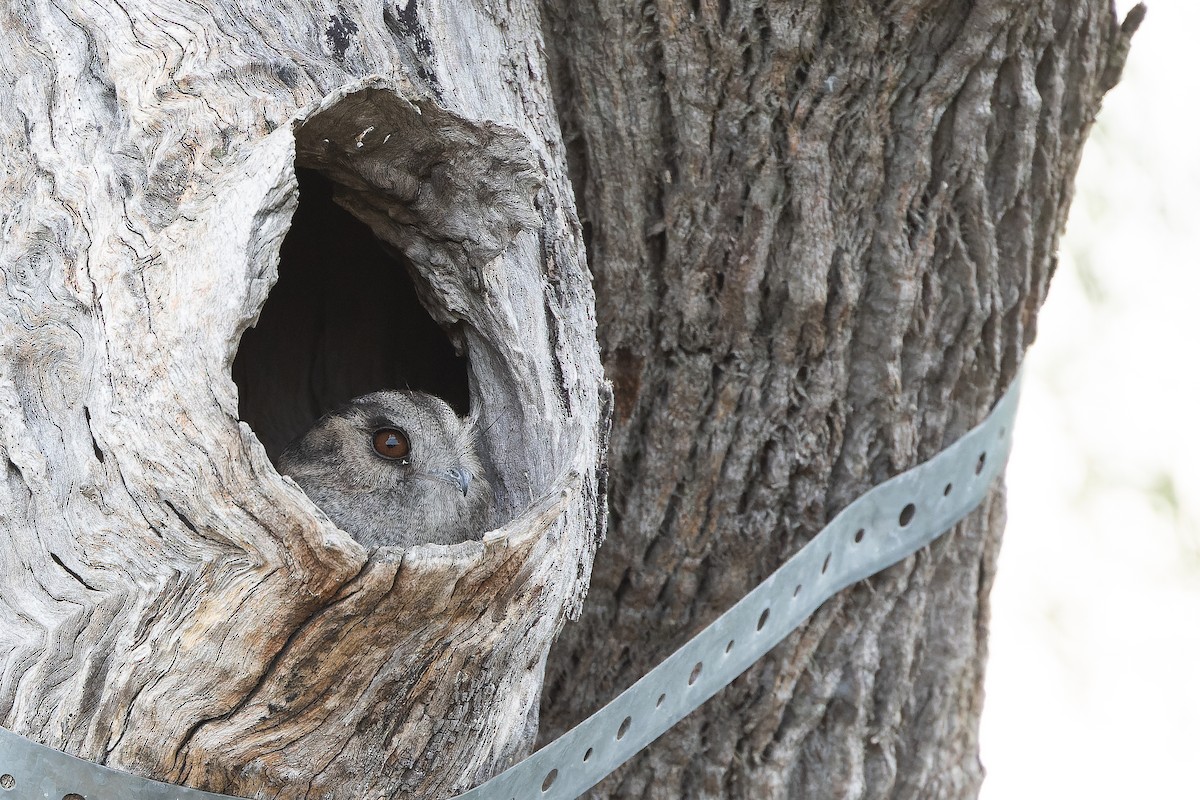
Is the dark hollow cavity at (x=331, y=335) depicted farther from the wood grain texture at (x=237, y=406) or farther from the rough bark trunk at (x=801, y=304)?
the wood grain texture at (x=237, y=406)

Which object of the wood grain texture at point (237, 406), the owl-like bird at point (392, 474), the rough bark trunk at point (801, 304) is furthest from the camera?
the owl-like bird at point (392, 474)

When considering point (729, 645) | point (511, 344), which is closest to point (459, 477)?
point (511, 344)

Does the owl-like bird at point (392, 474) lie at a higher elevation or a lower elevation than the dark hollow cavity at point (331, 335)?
lower

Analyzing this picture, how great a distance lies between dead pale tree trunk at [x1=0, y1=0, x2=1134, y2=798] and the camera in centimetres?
208

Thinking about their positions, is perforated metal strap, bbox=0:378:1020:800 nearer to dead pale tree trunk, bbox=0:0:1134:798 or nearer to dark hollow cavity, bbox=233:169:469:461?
dead pale tree trunk, bbox=0:0:1134:798

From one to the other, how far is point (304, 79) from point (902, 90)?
1.52 meters

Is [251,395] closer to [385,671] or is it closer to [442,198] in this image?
[442,198]

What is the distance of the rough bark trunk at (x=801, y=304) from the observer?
3.13m

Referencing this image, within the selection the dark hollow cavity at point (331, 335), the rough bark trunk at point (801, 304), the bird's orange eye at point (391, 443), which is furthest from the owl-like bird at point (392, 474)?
the rough bark trunk at point (801, 304)

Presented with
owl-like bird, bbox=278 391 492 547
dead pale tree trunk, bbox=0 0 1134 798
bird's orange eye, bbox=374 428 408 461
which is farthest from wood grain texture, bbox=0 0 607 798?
bird's orange eye, bbox=374 428 408 461

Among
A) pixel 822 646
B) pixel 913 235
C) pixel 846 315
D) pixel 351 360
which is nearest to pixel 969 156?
pixel 913 235

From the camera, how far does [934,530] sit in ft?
11.6

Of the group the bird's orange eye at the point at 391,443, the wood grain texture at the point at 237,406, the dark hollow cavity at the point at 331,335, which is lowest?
the wood grain texture at the point at 237,406

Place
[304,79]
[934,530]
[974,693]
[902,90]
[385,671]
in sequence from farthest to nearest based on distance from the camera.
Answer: [974,693], [934,530], [902,90], [304,79], [385,671]
